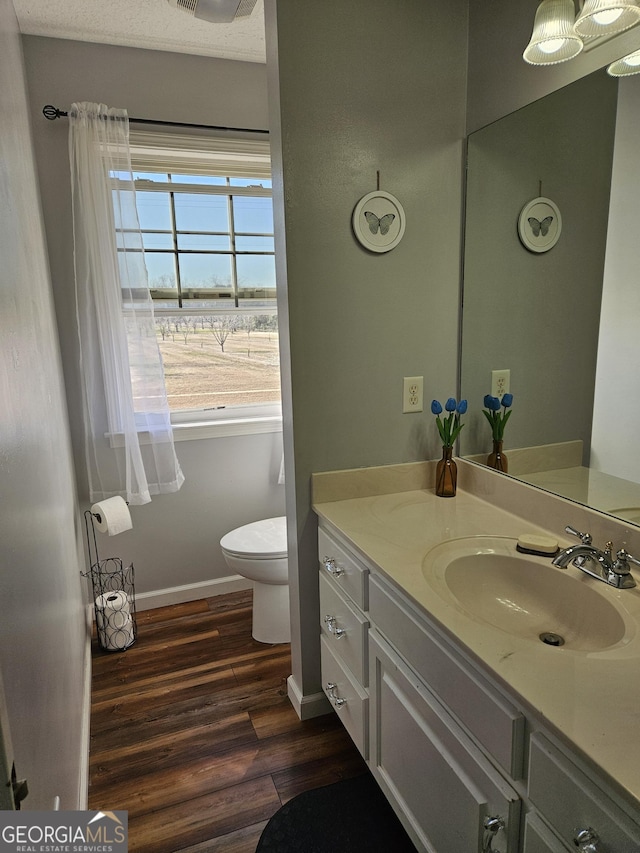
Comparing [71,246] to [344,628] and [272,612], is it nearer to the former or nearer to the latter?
[272,612]

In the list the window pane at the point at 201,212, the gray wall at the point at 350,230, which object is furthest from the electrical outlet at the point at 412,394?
the window pane at the point at 201,212

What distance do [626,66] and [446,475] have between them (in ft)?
3.97

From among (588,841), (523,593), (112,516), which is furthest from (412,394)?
(112,516)

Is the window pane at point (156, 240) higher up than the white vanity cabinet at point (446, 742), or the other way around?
the window pane at point (156, 240)

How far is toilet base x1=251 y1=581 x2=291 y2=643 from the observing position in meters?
2.51

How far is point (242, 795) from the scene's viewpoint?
5.64ft

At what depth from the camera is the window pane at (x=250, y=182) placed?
2.79 meters

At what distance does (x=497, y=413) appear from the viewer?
1.83 m

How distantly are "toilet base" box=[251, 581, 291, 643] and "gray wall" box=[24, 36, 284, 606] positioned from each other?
543mm

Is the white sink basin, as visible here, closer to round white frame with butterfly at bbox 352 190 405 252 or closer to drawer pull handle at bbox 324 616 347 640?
drawer pull handle at bbox 324 616 347 640

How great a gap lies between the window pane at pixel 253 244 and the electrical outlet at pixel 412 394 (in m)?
1.40

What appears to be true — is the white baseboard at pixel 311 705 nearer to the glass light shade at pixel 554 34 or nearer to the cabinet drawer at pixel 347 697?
the cabinet drawer at pixel 347 697

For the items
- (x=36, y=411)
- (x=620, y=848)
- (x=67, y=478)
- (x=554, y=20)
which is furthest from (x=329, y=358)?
(x=620, y=848)

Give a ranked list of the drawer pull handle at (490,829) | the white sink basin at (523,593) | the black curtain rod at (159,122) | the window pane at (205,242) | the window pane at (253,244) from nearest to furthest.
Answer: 1. the drawer pull handle at (490,829)
2. the white sink basin at (523,593)
3. the black curtain rod at (159,122)
4. the window pane at (205,242)
5. the window pane at (253,244)
